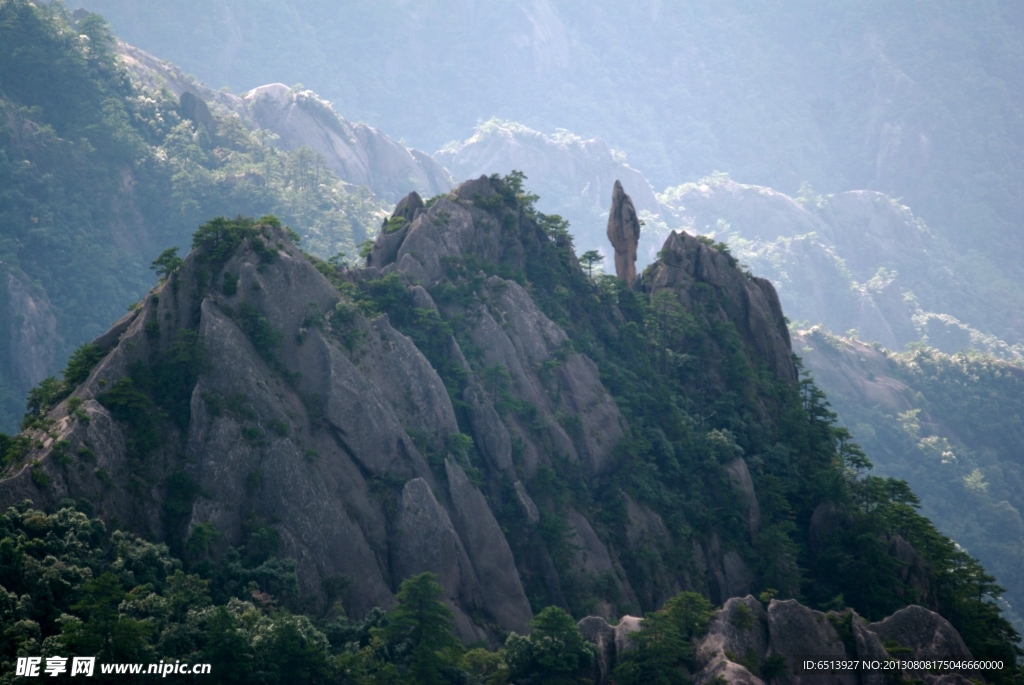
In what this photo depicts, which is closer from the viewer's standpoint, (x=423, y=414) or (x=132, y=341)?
(x=132, y=341)

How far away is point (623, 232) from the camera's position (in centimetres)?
7100

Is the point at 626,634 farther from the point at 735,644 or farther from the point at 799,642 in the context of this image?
the point at 799,642

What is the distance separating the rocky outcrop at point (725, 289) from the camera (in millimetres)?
69312

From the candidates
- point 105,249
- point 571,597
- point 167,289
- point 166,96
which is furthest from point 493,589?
point 166,96

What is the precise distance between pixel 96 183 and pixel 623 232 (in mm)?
68108

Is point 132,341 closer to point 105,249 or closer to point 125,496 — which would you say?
point 125,496

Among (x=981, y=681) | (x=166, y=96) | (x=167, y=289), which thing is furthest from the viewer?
(x=166, y=96)

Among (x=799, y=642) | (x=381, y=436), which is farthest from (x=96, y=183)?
(x=799, y=642)

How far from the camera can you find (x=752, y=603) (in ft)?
151

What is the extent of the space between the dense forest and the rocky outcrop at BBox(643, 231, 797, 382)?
58.6 metres

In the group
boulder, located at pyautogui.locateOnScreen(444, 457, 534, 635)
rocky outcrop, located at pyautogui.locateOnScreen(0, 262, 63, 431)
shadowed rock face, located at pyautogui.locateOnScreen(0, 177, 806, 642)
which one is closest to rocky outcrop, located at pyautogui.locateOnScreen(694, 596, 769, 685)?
shadowed rock face, located at pyautogui.locateOnScreen(0, 177, 806, 642)

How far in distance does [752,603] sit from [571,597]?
10.1 m

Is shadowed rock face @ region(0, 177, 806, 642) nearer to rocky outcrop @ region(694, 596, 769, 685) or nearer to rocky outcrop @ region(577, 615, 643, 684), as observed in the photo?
rocky outcrop @ region(577, 615, 643, 684)

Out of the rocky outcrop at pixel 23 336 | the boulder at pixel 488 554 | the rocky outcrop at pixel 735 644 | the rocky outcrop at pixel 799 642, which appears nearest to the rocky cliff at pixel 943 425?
the rocky outcrop at pixel 799 642
